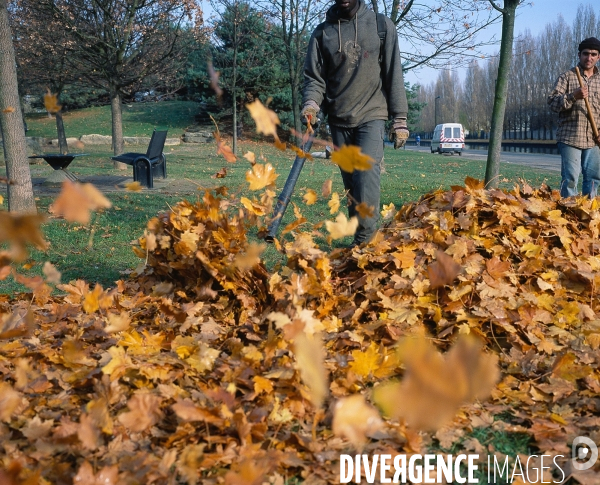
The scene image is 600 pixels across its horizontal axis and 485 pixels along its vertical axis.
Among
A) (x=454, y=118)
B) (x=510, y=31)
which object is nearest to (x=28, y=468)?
(x=510, y=31)

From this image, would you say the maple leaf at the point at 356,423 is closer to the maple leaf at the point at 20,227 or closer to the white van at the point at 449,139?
the maple leaf at the point at 20,227

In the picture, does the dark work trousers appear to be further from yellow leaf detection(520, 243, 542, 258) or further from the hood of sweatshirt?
yellow leaf detection(520, 243, 542, 258)

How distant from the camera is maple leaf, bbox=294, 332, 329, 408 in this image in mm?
2160

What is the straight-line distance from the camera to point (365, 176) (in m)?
4.11

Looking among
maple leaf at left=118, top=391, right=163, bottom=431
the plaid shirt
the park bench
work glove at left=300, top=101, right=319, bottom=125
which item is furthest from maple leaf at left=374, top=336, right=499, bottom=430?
the park bench

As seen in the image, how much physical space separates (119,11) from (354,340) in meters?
15.2

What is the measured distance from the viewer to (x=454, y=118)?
7438cm

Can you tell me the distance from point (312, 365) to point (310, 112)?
2.21m

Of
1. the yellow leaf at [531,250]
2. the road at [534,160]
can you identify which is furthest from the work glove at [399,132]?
the road at [534,160]

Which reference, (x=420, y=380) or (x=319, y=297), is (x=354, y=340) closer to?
(x=319, y=297)

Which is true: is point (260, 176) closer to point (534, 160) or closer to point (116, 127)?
point (116, 127)

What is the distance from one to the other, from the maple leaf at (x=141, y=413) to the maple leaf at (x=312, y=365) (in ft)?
1.80

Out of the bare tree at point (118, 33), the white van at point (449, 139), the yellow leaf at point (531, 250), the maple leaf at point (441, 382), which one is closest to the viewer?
the maple leaf at point (441, 382)

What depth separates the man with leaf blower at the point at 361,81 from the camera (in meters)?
4.16
